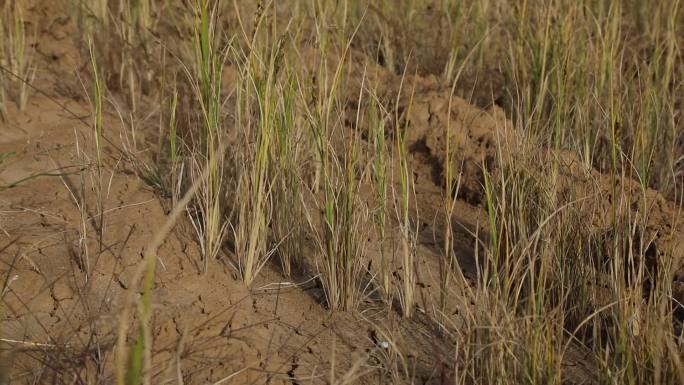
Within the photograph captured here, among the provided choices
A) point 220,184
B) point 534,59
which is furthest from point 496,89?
point 220,184

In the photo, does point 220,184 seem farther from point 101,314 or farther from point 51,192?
point 51,192

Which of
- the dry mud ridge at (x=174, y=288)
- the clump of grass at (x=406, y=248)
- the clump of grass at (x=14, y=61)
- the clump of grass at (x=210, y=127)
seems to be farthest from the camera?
the clump of grass at (x=14, y=61)

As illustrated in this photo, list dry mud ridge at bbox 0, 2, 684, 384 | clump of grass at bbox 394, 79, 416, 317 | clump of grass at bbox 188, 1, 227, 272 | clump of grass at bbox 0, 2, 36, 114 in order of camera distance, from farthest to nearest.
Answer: clump of grass at bbox 0, 2, 36, 114 → clump of grass at bbox 188, 1, 227, 272 → clump of grass at bbox 394, 79, 416, 317 → dry mud ridge at bbox 0, 2, 684, 384

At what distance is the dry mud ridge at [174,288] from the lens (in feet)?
7.18

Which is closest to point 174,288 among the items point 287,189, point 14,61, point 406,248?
point 287,189

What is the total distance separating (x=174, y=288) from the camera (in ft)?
8.00

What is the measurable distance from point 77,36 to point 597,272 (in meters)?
2.42

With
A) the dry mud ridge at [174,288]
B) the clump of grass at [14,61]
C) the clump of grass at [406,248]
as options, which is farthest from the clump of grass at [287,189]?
the clump of grass at [14,61]

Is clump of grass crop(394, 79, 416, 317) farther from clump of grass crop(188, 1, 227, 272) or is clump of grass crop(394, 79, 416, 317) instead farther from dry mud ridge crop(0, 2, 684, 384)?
clump of grass crop(188, 1, 227, 272)

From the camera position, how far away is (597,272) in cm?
254

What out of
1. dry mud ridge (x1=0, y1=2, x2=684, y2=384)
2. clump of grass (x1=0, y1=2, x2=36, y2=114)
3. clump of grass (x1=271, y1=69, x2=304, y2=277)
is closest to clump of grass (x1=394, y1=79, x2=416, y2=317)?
dry mud ridge (x1=0, y1=2, x2=684, y2=384)

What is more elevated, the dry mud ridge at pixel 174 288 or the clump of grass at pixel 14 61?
the clump of grass at pixel 14 61

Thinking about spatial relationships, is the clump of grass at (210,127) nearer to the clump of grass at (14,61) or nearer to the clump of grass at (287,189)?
the clump of grass at (287,189)

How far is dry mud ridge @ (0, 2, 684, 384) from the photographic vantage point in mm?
2188
